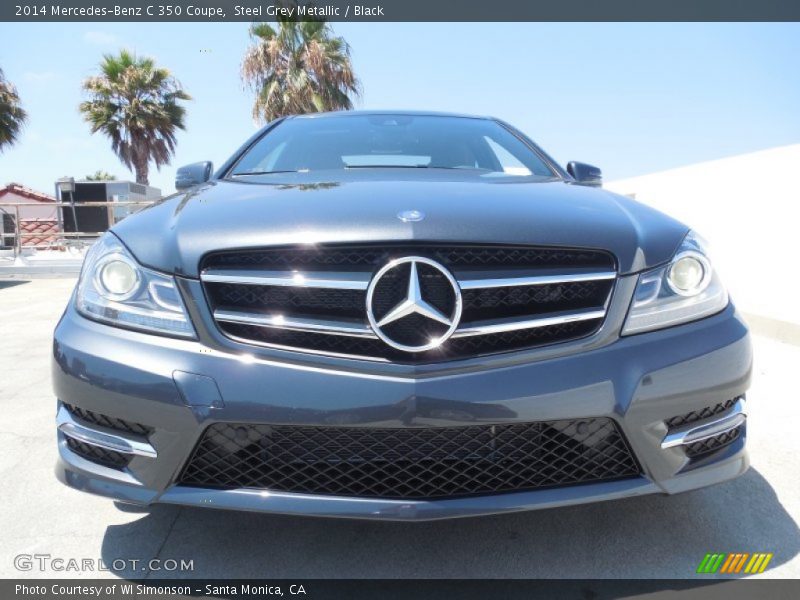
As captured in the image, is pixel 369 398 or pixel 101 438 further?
pixel 101 438

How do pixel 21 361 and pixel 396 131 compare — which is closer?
pixel 396 131

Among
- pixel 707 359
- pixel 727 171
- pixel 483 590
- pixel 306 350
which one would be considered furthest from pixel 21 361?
pixel 727 171

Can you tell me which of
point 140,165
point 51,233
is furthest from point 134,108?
point 51,233

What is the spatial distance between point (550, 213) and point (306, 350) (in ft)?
2.56

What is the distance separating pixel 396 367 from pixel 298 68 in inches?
667

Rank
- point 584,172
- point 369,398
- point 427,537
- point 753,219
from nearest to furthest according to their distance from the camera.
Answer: point 369,398 < point 427,537 < point 584,172 < point 753,219

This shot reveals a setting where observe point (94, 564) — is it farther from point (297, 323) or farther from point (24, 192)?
point (24, 192)

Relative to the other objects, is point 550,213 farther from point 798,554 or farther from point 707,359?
point 798,554

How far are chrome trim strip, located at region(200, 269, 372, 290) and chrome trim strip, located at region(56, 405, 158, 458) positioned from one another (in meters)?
0.45

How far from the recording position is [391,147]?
2.76 metres

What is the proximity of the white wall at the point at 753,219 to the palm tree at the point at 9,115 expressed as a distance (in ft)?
59.6

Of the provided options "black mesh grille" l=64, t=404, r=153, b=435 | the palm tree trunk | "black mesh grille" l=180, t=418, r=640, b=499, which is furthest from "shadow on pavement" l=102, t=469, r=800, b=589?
the palm tree trunk

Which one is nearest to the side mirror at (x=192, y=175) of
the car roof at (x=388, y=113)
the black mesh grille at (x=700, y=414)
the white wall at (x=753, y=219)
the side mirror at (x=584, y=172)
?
the car roof at (x=388, y=113)

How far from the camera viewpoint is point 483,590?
61.7 inches
